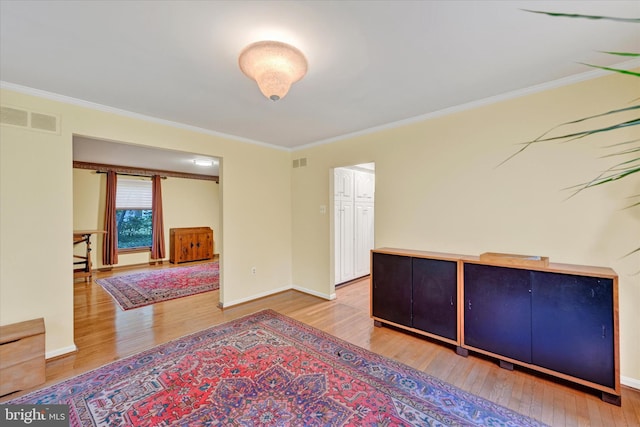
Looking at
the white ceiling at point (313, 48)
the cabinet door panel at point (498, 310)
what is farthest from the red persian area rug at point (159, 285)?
the cabinet door panel at point (498, 310)

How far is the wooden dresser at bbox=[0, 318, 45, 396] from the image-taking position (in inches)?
87.4

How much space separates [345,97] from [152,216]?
6208 millimetres

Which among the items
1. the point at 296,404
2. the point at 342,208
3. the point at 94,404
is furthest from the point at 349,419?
the point at 342,208

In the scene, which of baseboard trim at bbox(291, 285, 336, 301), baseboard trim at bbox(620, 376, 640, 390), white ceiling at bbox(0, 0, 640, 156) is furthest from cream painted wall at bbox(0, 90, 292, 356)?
baseboard trim at bbox(620, 376, 640, 390)

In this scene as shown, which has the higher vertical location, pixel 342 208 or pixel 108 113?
pixel 108 113

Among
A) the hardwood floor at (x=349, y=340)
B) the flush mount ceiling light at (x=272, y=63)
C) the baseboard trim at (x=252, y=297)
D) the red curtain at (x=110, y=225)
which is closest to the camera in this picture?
the flush mount ceiling light at (x=272, y=63)

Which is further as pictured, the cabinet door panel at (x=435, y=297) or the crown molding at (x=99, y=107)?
the cabinet door panel at (x=435, y=297)

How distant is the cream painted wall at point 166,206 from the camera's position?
612 cm

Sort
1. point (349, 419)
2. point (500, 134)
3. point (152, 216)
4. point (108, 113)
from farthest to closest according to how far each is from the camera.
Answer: point (152, 216) → point (108, 113) → point (500, 134) → point (349, 419)

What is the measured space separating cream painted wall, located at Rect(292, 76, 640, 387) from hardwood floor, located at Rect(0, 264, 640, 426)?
614 mm

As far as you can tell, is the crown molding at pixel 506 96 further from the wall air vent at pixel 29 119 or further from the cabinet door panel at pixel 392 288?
the wall air vent at pixel 29 119

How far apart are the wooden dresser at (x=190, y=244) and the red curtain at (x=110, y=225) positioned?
120 centimetres

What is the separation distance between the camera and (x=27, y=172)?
102 inches

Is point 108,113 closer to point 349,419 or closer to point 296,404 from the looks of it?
point 296,404
